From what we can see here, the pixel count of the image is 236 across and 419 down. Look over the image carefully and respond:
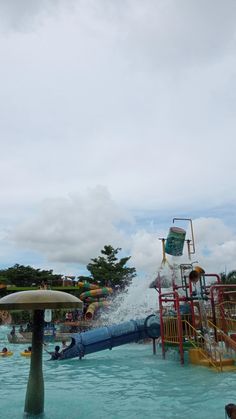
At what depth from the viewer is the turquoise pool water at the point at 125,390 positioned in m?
8.12

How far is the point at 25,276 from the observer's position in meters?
61.1

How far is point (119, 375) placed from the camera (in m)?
13.1

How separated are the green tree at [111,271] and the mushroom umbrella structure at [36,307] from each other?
138 ft

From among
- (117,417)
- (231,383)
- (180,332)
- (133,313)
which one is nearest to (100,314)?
(133,313)

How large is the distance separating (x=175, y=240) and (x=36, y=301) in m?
10.7

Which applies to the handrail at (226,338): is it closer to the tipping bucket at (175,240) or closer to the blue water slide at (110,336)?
the blue water slide at (110,336)

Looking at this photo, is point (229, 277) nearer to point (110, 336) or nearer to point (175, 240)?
point (175, 240)

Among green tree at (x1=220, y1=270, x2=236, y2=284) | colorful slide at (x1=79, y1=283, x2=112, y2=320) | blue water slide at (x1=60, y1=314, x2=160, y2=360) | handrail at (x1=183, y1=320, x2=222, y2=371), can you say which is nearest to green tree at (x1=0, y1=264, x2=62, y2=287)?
colorful slide at (x1=79, y1=283, x2=112, y2=320)

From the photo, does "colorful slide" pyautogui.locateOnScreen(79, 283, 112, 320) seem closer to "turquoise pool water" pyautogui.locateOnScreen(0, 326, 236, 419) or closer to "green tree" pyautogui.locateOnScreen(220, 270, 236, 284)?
"green tree" pyautogui.locateOnScreen(220, 270, 236, 284)

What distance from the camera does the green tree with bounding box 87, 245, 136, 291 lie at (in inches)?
1994

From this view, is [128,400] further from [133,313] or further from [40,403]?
[133,313]

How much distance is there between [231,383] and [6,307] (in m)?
6.44

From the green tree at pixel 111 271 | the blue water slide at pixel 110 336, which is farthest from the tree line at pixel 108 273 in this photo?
the blue water slide at pixel 110 336

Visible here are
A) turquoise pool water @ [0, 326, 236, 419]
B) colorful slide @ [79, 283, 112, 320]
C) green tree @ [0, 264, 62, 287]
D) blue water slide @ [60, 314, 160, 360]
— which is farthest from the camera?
green tree @ [0, 264, 62, 287]
